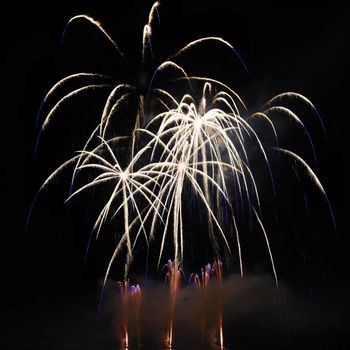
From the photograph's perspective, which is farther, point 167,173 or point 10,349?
point 10,349

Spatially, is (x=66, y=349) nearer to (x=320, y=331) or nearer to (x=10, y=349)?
(x=10, y=349)

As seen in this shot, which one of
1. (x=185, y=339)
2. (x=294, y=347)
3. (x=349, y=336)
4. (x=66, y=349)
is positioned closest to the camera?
(x=66, y=349)

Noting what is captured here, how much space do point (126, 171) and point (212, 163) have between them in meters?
5.05

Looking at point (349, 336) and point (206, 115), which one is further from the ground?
point (349, 336)

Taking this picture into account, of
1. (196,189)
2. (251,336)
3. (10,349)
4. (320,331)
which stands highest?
(320,331)

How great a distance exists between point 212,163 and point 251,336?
113 meters

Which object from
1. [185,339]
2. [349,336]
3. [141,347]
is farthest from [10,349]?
[349,336]

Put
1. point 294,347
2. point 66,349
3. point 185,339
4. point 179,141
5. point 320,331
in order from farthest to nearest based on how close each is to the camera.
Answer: point 320,331 < point 294,347 < point 185,339 < point 66,349 < point 179,141

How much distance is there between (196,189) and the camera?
32438mm

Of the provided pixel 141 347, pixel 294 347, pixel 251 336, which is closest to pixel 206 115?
pixel 141 347

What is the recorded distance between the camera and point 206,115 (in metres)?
31.9

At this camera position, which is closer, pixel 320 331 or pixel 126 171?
pixel 126 171

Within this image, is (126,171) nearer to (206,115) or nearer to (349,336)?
(206,115)

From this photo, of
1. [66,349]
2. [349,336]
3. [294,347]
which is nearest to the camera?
[66,349]
